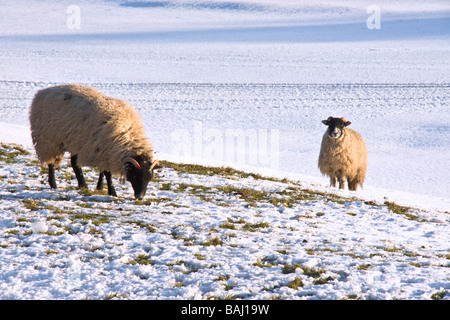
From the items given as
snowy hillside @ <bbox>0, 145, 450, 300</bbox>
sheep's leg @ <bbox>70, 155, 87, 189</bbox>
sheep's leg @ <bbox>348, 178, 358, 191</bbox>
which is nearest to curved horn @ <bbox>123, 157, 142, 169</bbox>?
snowy hillside @ <bbox>0, 145, 450, 300</bbox>

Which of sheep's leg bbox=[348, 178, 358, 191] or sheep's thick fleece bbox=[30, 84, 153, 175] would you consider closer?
sheep's thick fleece bbox=[30, 84, 153, 175]

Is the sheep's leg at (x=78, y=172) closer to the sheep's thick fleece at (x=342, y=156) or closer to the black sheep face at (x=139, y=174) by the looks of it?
the black sheep face at (x=139, y=174)

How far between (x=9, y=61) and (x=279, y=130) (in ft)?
72.1

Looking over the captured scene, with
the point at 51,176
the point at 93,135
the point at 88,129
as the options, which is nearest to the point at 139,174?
the point at 93,135

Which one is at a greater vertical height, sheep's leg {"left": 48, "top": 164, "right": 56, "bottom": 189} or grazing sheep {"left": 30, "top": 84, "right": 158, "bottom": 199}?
grazing sheep {"left": 30, "top": 84, "right": 158, "bottom": 199}

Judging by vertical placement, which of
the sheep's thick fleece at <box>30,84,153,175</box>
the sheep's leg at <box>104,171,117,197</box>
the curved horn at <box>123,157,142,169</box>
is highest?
the sheep's thick fleece at <box>30,84,153,175</box>

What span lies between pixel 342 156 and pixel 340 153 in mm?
98

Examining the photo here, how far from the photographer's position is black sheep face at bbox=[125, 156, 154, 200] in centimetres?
863

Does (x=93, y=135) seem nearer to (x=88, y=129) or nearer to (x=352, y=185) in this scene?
(x=88, y=129)

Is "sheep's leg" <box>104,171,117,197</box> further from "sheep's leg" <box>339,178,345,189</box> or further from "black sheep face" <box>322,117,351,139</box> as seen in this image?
"sheep's leg" <box>339,178,345,189</box>

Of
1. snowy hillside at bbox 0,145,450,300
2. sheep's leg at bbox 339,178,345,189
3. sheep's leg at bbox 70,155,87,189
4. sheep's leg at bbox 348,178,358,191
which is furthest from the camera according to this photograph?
sheep's leg at bbox 348,178,358,191

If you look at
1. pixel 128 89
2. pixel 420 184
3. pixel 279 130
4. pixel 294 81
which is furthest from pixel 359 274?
pixel 294 81

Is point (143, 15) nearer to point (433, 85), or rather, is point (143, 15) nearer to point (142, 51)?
point (142, 51)

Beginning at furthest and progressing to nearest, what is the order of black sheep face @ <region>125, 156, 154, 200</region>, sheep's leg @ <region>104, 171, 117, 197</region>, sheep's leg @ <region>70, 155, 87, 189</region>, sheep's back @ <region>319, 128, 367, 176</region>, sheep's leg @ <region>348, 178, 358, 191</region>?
sheep's leg @ <region>348, 178, 358, 191</region>, sheep's back @ <region>319, 128, 367, 176</region>, sheep's leg @ <region>70, 155, 87, 189</region>, sheep's leg @ <region>104, 171, 117, 197</region>, black sheep face @ <region>125, 156, 154, 200</region>
